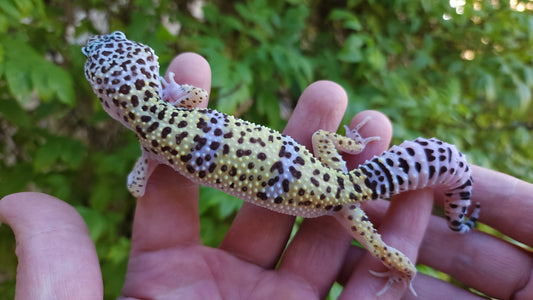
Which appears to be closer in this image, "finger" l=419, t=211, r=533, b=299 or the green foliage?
"finger" l=419, t=211, r=533, b=299

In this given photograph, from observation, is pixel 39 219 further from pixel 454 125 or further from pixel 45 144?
pixel 454 125

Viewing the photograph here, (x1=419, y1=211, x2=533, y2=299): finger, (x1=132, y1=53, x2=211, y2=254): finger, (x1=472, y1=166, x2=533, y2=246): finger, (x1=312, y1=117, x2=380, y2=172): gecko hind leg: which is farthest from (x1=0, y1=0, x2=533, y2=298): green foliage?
(x1=419, y1=211, x2=533, y2=299): finger

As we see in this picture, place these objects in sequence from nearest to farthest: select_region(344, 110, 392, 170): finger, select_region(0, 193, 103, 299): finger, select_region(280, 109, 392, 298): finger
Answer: select_region(0, 193, 103, 299): finger → select_region(280, 109, 392, 298): finger → select_region(344, 110, 392, 170): finger

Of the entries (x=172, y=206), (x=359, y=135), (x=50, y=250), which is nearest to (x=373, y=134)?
(x=359, y=135)

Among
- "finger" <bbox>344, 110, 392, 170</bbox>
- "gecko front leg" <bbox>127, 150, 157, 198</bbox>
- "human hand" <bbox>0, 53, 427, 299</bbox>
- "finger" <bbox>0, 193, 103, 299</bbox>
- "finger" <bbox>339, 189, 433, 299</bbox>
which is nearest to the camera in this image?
"finger" <bbox>0, 193, 103, 299</bbox>

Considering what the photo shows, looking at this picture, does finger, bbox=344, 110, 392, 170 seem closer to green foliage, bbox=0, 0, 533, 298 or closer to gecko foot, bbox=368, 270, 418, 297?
green foliage, bbox=0, 0, 533, 298

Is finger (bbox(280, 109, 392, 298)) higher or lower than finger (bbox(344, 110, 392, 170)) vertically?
lower

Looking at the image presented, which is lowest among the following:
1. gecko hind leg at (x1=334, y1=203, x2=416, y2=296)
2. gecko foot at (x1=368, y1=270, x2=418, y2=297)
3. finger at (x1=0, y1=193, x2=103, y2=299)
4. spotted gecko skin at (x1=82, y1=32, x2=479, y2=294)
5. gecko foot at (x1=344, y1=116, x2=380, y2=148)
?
finger at (x1=0, y1=193, x2=103, y2=299)

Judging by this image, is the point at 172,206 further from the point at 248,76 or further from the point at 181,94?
the point at 248,76
